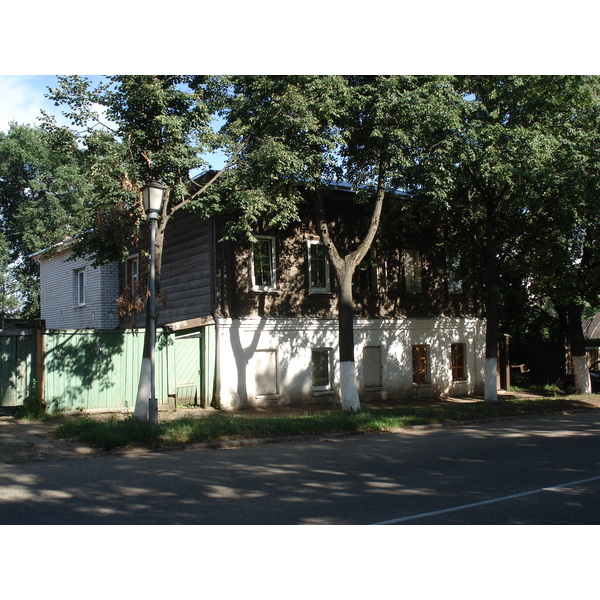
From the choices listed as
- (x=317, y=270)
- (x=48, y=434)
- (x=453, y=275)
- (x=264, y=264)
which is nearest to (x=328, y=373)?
(x=317, y=270)

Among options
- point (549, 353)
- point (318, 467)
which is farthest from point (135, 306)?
point (549, 353)

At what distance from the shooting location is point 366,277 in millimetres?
20984

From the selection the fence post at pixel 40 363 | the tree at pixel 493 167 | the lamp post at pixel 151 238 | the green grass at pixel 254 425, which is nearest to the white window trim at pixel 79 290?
the fence post at pixel 40 363

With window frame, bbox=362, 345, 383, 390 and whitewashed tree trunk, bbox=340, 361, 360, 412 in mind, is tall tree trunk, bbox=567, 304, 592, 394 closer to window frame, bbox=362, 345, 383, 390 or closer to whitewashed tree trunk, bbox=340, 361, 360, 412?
window frame, bbox=362, 345, 383, 390

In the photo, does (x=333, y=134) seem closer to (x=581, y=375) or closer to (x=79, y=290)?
(x=581, y=375)

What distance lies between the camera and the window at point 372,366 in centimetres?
2041

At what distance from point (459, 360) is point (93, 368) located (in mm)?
14204

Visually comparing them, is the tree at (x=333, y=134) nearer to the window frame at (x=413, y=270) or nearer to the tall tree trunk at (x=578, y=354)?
the window frame at (x=413, y=270)

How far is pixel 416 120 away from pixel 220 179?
16.6 feet

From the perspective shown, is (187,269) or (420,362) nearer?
(187,269)

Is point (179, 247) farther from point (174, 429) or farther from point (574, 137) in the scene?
point (574, 137)

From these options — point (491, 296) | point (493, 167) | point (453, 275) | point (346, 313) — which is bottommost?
point (346, 313)

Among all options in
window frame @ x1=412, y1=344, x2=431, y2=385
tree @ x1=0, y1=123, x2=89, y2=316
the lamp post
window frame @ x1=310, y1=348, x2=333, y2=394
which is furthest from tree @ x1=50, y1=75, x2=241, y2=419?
tree @ x1=0, y1=123, x2=89, y2=316

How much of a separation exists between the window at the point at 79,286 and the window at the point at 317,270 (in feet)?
Result: 37.6
